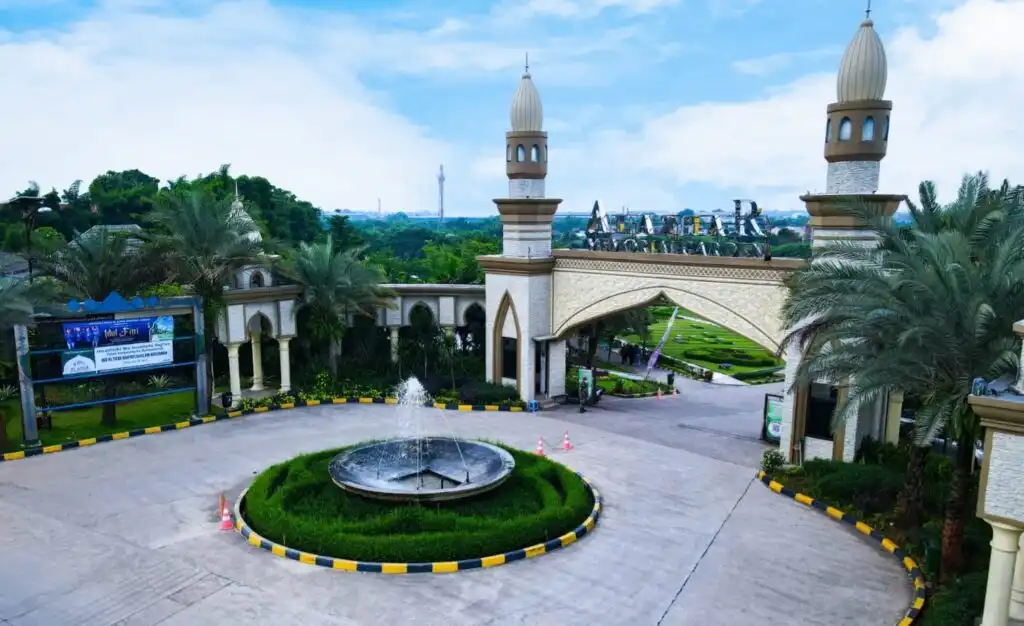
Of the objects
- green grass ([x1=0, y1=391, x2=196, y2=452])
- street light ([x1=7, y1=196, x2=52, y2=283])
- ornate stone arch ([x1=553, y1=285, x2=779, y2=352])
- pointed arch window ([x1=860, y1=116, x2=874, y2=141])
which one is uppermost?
pointed arch window ([x1=860, y1=116, x2=874, y2=141])

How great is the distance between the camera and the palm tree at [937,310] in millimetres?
11000

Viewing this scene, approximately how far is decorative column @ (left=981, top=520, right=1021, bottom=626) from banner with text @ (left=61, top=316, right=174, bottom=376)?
2175 cm

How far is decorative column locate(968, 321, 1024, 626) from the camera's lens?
8422 millimetres

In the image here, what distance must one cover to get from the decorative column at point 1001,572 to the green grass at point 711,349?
2077 cm

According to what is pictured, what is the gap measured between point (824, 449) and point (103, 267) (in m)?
21.9

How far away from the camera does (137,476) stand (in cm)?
1720

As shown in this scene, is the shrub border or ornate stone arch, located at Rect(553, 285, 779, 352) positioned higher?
ornate stone arch, located at Rect(553, 285, 779, 352)

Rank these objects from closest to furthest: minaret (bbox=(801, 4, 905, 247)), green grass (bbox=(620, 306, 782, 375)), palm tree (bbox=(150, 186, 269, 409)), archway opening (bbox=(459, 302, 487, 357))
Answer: minaret (bbox=(801, 4, 905, 247))
palm tree (bbox=(150, 186, 269, 409))
archway opening (bbox=(459, 302, 487, 357))
green grass (bbox=(620, 306, 782, 375))

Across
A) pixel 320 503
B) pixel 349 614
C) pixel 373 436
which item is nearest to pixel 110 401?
pixel 373 436

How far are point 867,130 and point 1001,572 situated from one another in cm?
1230

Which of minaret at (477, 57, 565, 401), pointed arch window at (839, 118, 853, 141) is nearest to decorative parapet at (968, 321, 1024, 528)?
pointed arch window at (839, 118, 853, 141)

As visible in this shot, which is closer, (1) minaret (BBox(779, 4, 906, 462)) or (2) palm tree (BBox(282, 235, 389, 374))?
(1) minaret (BBox(779, 4, 906, 462))

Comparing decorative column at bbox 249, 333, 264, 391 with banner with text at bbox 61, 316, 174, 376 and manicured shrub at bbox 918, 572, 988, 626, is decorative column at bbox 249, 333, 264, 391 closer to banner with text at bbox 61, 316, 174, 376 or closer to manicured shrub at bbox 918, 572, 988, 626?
banner with text at bbox 61, 316, 174, 376

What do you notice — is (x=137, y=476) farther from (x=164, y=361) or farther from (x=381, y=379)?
(x=381, y=379)
